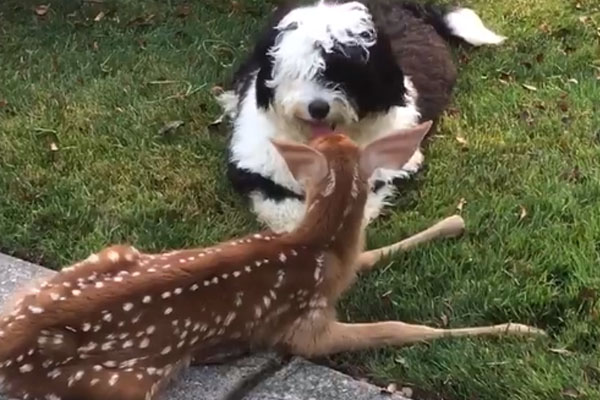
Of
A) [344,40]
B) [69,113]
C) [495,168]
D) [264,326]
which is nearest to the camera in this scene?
[264,326]

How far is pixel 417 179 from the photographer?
4812 millimetres

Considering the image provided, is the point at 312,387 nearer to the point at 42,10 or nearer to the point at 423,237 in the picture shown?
the point at 423,237

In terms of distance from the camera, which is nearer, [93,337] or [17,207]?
[93,337]

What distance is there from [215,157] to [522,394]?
6.84ft

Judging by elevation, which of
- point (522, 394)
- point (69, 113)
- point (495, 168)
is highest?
point (522, 394)

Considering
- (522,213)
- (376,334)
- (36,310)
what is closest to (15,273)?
(36,310)

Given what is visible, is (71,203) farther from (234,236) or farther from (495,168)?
(495,168)

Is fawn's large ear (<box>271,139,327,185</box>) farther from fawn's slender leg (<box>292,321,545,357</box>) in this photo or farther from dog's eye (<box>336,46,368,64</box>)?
Result: dog's eye (<box>336,46,368,64</box>)

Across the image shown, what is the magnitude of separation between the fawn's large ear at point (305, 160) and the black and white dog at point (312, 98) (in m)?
0.53

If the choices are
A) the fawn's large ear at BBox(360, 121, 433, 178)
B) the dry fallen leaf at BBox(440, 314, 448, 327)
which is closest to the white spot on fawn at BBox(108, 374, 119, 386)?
the fawn's large ear at BBox(360, 121, 433, 178)

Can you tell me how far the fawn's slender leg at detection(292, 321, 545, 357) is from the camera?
3721 mm

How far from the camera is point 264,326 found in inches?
143

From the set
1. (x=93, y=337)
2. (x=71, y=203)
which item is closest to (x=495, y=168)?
(x=71, y=203)

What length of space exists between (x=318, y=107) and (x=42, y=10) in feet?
9.13
